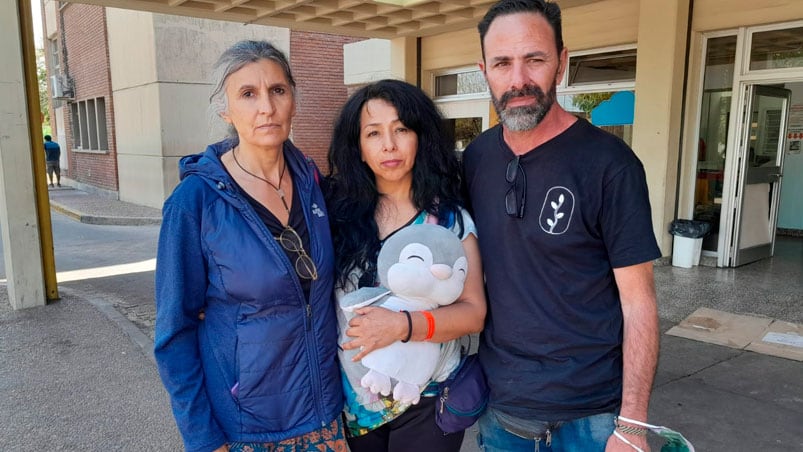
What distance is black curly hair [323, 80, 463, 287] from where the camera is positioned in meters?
1.94

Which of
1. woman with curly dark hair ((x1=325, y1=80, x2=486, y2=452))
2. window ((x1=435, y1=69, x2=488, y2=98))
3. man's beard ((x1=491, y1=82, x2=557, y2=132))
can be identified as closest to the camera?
man's beard ((x1=491, y1=82, x2=557, y2=132))

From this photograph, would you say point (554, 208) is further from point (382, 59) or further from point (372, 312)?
point (382, 59)

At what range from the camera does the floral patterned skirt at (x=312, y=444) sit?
1813 millimetres

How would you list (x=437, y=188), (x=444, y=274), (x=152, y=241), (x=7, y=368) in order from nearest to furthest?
(x=444, y=274) → (x=437, y=188) → (x=7, y=368) → (x=152, y=241)

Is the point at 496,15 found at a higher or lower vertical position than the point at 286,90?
higher

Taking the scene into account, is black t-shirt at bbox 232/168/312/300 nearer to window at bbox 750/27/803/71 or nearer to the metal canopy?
the metal canopy

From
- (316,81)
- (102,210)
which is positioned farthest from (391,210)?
(316,81)

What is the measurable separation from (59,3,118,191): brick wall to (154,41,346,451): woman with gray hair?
658 inches

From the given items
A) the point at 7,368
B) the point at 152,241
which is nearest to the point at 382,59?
the point at 152,241

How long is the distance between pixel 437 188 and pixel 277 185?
551 millimetres

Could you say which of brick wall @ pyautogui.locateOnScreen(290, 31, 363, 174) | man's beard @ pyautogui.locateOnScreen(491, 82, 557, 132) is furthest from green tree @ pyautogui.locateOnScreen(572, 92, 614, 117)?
brick wall @ pyautogui.locateOnScreen(290, 31, 363, 174)

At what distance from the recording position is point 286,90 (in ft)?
6.24

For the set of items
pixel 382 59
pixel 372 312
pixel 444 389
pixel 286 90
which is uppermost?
pixel 382 59

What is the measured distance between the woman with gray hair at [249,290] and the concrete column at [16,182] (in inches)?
207
